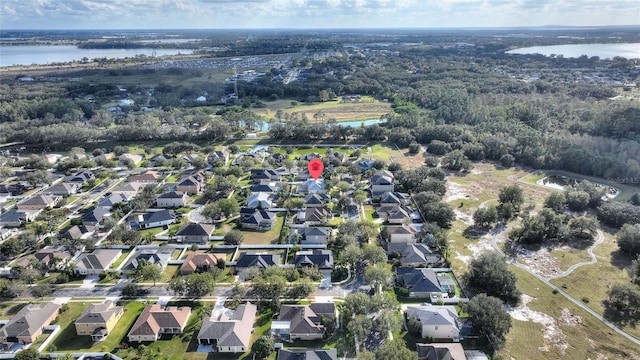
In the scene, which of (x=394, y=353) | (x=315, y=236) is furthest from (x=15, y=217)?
(x=394, y=353)

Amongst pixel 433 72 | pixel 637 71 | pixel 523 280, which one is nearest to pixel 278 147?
pixel 523 280

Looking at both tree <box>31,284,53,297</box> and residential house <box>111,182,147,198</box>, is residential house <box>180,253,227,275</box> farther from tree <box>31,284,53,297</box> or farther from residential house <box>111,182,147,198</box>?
residential house <box>111,182,147,198</box>

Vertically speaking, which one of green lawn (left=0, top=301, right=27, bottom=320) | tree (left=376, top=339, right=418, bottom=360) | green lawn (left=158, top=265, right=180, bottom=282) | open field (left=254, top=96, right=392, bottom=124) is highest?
open field (left=254, top=96, right=392, bottom=124)

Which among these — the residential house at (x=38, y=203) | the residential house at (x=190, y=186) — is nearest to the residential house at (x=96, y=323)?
the residential house at (x=190, y=186)

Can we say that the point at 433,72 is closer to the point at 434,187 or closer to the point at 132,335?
the point at 434,187

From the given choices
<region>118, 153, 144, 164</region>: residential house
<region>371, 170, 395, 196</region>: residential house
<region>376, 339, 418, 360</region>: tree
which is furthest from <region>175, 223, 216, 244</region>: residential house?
<region>118, 153, 144, 164</region>: residential house
